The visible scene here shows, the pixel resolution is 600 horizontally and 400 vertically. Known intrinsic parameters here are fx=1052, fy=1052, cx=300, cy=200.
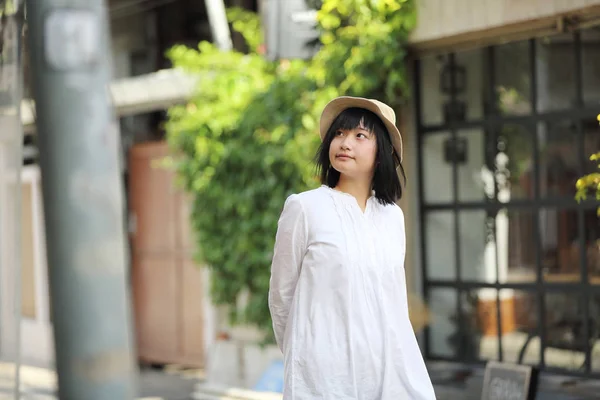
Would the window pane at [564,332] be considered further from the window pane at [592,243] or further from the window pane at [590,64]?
the window pane at [590,64]

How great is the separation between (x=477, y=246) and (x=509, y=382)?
5.81 feet

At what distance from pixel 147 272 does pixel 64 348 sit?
1030cm

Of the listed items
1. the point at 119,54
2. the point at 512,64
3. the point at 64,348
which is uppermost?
the point at 119,54

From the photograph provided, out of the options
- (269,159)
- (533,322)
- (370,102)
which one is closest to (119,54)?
(269,159)

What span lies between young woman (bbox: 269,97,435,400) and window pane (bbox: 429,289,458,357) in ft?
14.1

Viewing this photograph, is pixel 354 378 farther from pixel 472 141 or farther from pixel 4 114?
pixel 472 141

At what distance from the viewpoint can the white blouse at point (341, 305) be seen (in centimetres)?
339

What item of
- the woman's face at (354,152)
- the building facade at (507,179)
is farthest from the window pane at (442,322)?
the woman's face at (354,152)

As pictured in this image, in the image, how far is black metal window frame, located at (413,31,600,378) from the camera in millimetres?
6875

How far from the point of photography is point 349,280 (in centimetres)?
342

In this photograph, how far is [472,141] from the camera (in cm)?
769

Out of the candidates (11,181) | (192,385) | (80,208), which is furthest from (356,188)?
(192,385)

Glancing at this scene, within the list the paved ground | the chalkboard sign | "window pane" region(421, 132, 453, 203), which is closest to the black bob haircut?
the paved ground

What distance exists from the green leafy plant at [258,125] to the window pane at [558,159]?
1120 millimetres
